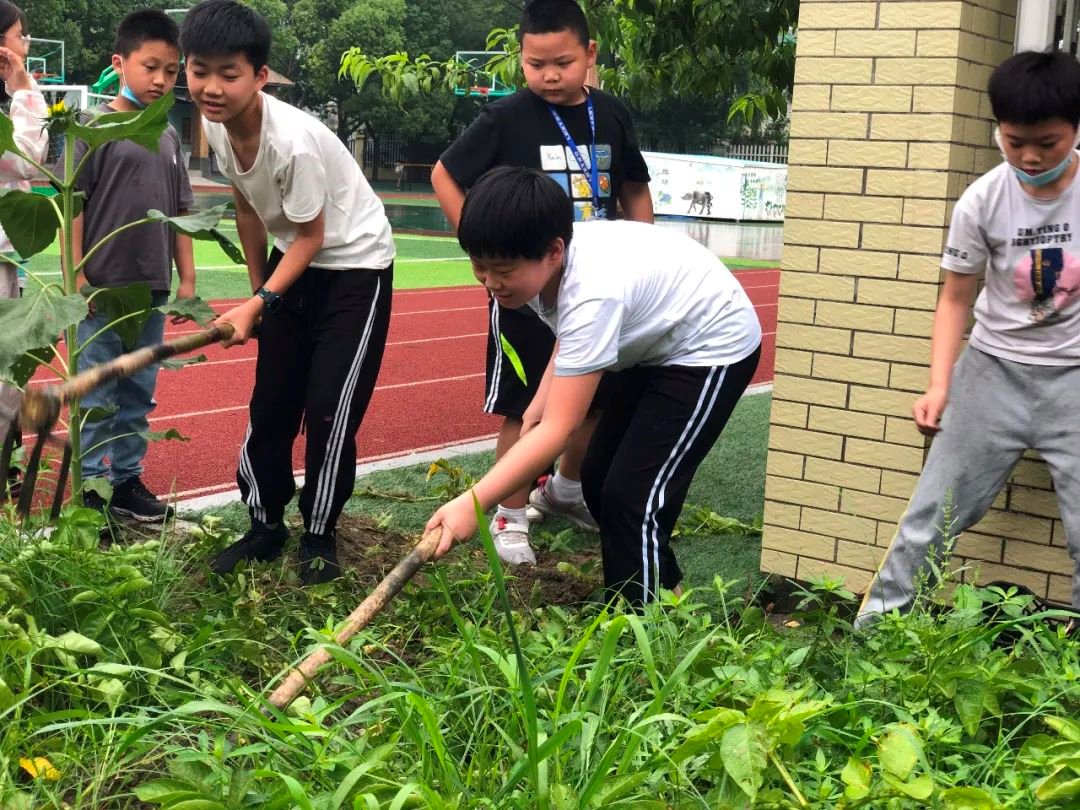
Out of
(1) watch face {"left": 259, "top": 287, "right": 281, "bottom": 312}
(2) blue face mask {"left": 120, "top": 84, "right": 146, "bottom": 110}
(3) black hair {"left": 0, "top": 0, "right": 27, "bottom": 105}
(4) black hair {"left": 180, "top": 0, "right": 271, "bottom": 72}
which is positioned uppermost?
(3) black hair {"left": 0, "top": 0, "right": 27, "bottom": 105}

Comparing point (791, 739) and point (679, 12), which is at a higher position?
point (679, 12)

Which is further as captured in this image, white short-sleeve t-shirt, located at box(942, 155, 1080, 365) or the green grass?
the green grass

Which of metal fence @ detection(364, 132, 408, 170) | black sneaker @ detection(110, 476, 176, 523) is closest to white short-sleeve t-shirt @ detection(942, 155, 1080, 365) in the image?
black sneaker @ detection(110, 476, 176, 523)

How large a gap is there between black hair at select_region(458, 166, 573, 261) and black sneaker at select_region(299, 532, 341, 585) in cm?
140

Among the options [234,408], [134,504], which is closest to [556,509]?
[134,504]

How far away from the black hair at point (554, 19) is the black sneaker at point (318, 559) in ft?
5.95

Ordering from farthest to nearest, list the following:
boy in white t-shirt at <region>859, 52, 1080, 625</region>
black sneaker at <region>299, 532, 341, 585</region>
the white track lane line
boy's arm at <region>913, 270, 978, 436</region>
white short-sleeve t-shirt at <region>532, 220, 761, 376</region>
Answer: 1. the white track lane line
2. black sneaker at <region>299, 532, 341, 585</region>
3. boy's arm at <region>913, 270, 978, 436</region>
4. boy in white t-shirt at <region>859, 52, 1080, 625</region>
5. white short-sleeve t-shirt at <region>532, 220, 761, 376</region>

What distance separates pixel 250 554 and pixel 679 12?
11.5 ft

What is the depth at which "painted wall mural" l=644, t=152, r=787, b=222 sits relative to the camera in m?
35.2

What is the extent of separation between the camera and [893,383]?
12.3 ft

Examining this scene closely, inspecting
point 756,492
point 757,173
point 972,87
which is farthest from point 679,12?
point 757,173

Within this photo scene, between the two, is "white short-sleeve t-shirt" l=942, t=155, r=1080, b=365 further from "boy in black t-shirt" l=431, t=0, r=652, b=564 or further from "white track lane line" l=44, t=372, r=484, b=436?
"white track lane line" l=44, t=372, r=484, b=436

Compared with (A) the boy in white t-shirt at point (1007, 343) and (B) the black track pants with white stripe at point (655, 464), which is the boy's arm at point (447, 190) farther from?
(A) the boy in white t-shirt at point (1007, 343)

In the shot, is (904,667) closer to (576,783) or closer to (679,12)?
(576,783)
